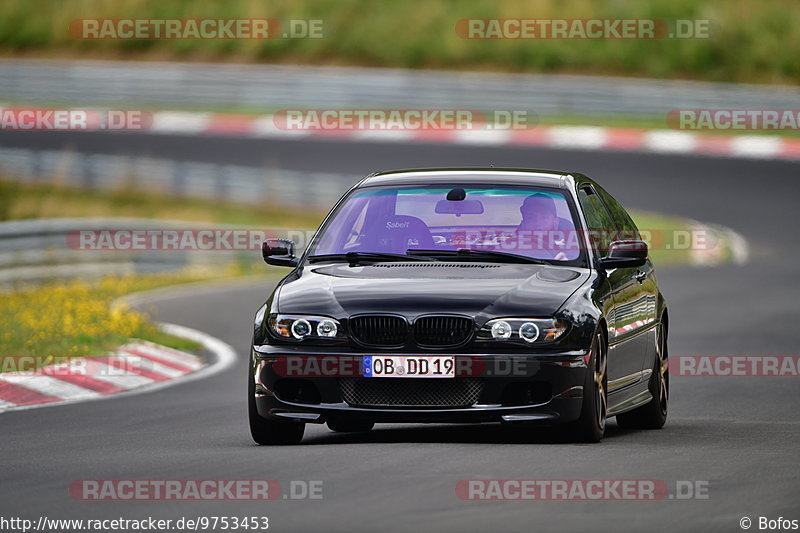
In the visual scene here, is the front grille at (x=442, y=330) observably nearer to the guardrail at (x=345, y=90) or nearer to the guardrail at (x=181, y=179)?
the guardrail at (x=181, y=179)

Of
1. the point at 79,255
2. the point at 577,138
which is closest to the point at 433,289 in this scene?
the point at 79,255

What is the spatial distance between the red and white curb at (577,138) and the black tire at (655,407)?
2438 centimetres

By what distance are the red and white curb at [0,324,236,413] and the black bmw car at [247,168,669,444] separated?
3.50 m

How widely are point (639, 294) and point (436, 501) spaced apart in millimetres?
3773

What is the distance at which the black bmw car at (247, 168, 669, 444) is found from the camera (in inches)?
372

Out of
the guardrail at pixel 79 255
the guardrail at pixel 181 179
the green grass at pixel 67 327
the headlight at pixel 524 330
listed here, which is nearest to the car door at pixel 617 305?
the headlight at pixel 524 330

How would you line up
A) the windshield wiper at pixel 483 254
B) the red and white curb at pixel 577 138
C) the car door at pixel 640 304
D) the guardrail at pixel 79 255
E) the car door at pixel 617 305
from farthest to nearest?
the red and white curb at pixel 577 138
the guardrail at pixel 79 255
the car door at pixel 640 304
the car door at pixel 617 305
the windshield wiper at pixel 483 254

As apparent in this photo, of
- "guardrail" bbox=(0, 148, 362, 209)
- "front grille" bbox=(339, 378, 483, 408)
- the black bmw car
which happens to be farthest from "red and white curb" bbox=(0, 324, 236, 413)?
"guardrail" bbox=(0, 148, 362, 209)

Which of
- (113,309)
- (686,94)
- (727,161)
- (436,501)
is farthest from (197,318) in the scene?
(686,94)

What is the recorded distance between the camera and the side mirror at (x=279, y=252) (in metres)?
10.7

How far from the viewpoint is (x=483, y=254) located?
10.3 metres

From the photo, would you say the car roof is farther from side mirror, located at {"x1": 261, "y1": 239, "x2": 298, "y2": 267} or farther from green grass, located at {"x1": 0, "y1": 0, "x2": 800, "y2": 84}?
green grass, located at {"x1": 0, "y1": 0, "x2": 800, "y2": 84}

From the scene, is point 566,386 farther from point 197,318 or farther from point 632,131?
point 632,131

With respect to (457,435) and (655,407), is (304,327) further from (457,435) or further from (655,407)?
(655,407)
